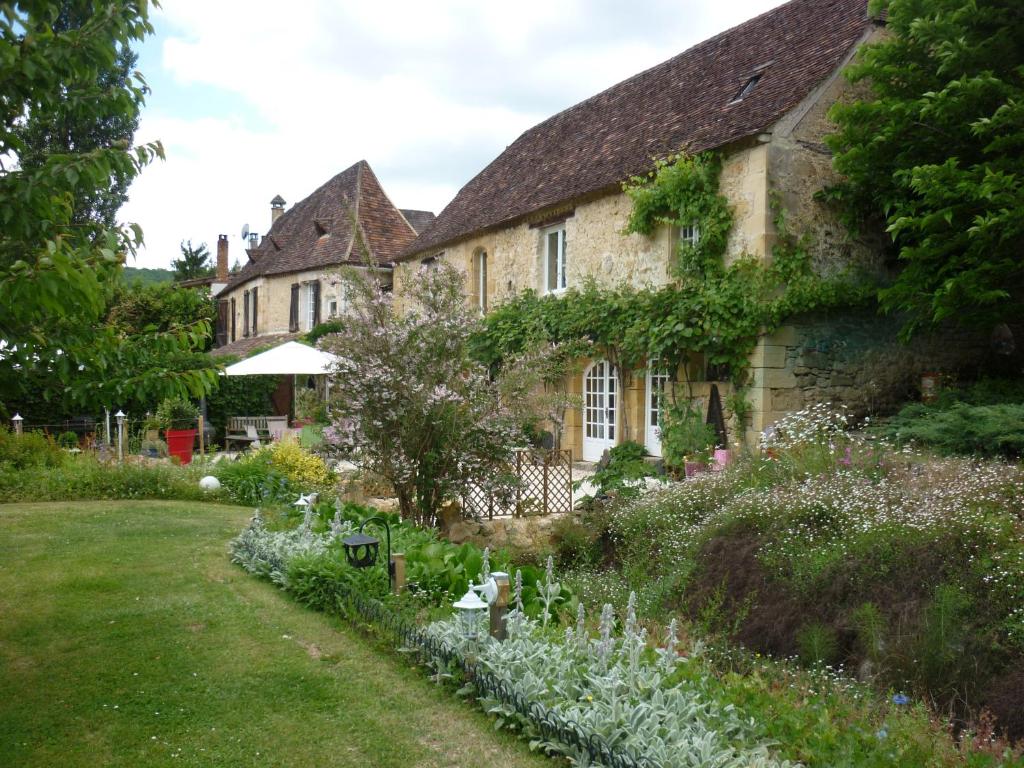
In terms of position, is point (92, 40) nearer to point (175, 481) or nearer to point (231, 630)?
point (231, 630)

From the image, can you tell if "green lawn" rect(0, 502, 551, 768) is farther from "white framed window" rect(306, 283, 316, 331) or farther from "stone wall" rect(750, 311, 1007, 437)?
"white framed window" rect(306, 283, 316, 331)

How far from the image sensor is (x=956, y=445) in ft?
27.1

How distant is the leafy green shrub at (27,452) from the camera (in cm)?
1251

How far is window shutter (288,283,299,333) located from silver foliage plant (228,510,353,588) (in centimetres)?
1882

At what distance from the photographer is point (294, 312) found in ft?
85.8

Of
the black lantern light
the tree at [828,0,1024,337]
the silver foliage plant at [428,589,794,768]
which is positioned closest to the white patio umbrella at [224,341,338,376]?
the black lantern light

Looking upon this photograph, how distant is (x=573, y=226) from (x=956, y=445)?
7.97 metres

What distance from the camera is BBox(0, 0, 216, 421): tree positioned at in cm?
312

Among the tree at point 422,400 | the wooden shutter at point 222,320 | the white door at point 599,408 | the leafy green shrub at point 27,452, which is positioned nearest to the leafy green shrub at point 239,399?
the leafy green shrub at point 27,452

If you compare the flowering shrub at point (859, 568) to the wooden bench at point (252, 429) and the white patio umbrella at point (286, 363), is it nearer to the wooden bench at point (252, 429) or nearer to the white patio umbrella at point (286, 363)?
the white patio umbrella at point (286, 363)

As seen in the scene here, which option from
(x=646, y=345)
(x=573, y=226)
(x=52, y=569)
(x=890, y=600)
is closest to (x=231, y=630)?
(x=52, y=569)

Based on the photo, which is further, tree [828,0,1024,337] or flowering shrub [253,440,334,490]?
flowering shrub [253,440,334,490]

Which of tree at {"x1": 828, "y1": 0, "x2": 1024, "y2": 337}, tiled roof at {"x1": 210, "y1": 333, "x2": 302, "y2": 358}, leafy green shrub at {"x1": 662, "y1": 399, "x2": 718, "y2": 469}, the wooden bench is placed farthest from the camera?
tiled roof at {"x1": 210, "y1": 333, "x2": 302, "y2": 358}

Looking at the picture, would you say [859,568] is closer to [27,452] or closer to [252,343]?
[27,452]
